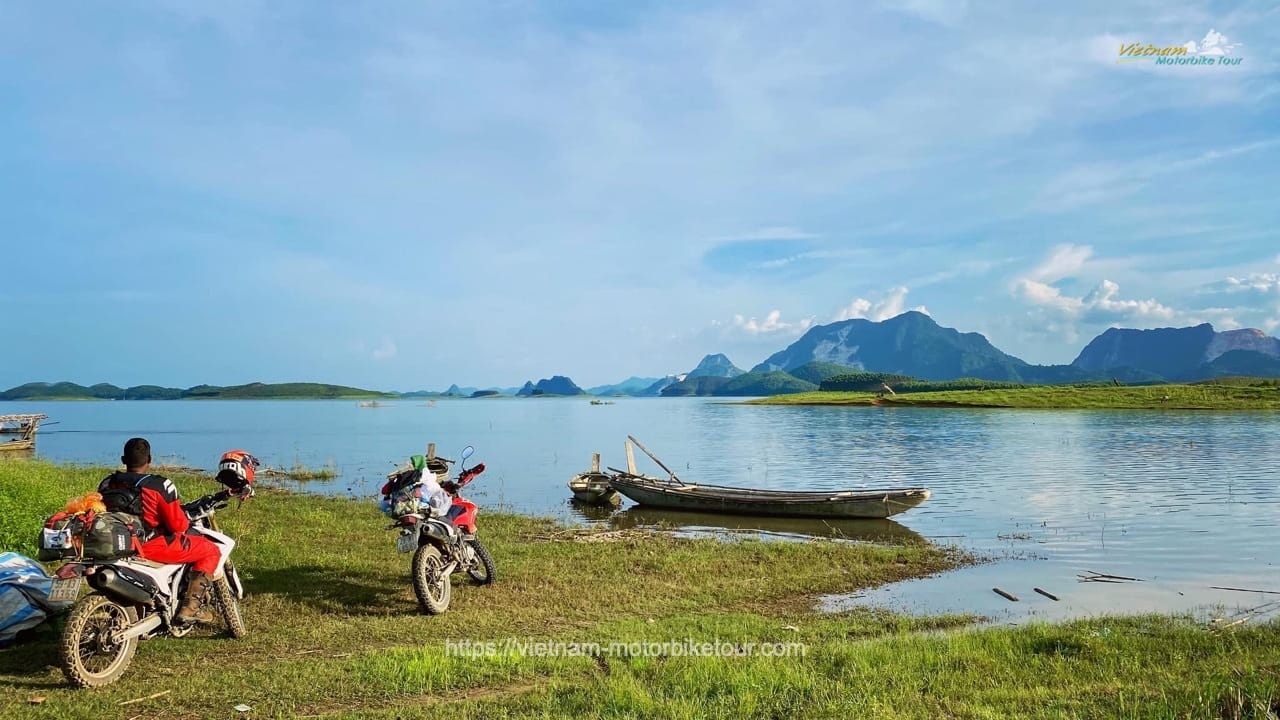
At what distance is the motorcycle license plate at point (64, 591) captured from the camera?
9031 mm

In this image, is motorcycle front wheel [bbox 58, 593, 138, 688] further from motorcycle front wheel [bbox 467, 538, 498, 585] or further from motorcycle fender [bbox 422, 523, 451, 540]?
motorcycle front wheel [bbox 467, 538, 498, 585]

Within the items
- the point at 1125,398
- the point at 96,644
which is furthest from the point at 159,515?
the point at 1125,398

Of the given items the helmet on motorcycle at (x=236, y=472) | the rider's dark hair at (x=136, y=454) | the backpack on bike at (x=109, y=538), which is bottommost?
the backpack on bike at (x=109, y=538)

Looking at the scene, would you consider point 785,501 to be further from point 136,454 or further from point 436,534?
point 136,454

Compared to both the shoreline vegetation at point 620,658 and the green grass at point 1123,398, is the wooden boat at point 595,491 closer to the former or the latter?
the shoreline vegetation at point 620,658

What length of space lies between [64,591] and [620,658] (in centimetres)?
704

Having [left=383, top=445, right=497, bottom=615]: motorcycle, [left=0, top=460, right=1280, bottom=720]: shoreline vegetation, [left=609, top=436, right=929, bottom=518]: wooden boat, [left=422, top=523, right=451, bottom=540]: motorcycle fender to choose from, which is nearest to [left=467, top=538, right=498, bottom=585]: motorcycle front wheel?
[left=0, top=460, right=1280, bottom=720]: shoreline vegetation

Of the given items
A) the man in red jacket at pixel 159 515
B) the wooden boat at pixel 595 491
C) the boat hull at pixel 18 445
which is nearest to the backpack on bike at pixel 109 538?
the man in red jacket at pixel 159 515

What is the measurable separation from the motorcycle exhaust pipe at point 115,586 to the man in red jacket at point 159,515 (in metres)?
0.40

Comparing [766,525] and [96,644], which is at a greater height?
[96,644]

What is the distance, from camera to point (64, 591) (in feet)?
30.1

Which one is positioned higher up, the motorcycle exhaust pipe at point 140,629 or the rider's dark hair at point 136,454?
the rider's dark hair at point 136,454

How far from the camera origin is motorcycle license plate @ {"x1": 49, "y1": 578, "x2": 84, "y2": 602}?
9.03 metres

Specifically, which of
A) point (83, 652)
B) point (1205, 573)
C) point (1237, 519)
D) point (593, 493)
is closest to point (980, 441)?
point (1237, 519)
